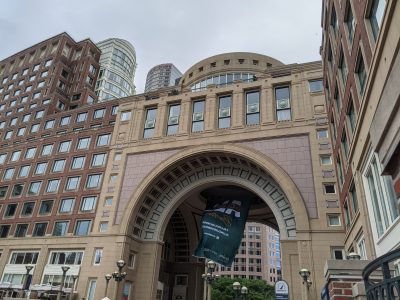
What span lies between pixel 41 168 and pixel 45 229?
945 cm

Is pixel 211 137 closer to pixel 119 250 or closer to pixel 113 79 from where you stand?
pixel 119 250

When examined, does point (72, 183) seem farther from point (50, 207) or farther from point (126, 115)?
point (126, 115)

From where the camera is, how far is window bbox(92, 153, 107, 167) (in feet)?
139

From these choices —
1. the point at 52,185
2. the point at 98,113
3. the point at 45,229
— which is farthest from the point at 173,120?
the point at 45,229

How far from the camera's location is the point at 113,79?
343ft

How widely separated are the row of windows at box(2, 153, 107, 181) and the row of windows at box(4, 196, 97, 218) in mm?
4178

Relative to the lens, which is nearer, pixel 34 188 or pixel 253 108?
pixel 253 108

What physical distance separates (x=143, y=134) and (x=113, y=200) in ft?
27.7

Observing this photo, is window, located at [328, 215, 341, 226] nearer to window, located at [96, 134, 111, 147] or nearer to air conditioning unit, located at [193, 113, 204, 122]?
air conditioning unit, located at [193, 113, 204, 122]

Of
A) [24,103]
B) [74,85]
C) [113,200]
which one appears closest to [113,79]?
[74,85]

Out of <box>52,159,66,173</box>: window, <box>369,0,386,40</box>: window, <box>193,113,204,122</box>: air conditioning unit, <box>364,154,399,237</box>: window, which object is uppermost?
<box>193,113,204,122</box>: air conditioning unit

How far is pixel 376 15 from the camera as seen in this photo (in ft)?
45.4

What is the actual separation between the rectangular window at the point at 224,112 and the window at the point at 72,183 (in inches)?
743

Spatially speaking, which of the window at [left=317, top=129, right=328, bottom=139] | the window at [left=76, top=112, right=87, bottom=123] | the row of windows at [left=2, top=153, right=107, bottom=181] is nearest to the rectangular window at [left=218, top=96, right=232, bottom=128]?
the window at [left=317, top=129, right=328, bottom=139]
